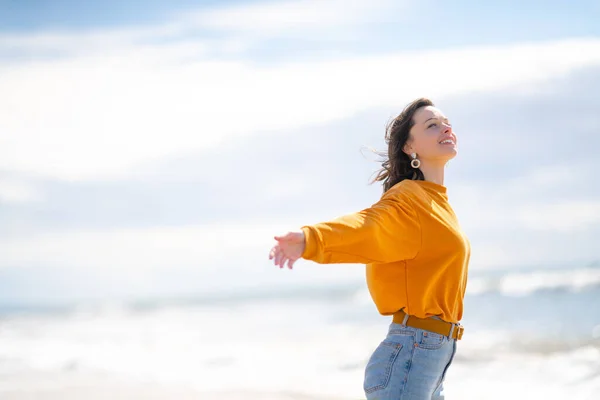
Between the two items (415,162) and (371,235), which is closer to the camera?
(371,235)

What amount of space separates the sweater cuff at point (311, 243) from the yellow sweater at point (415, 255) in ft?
0.82

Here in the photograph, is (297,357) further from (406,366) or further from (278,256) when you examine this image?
(278,256)

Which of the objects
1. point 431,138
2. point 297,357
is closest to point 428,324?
point 431,138

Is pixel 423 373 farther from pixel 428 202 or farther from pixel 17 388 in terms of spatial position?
pixel 17 388

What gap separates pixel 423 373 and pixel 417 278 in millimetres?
375

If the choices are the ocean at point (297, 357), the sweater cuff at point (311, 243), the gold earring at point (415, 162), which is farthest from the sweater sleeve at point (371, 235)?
the ocean at point (297, 357)

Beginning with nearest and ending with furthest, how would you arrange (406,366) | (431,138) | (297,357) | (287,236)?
(287,236) → (406,366) → (431,138) → (297,357)

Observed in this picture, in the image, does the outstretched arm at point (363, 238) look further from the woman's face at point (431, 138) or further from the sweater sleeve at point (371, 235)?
the woman's face at point (431, 138)

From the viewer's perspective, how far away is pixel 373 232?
3.18 m

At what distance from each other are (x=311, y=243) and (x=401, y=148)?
3.37 ft

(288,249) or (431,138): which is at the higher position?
(431,138)

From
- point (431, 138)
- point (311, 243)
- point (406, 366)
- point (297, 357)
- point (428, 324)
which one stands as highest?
point (297, 357)

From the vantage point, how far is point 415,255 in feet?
11.3

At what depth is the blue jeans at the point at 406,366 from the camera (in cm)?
340
